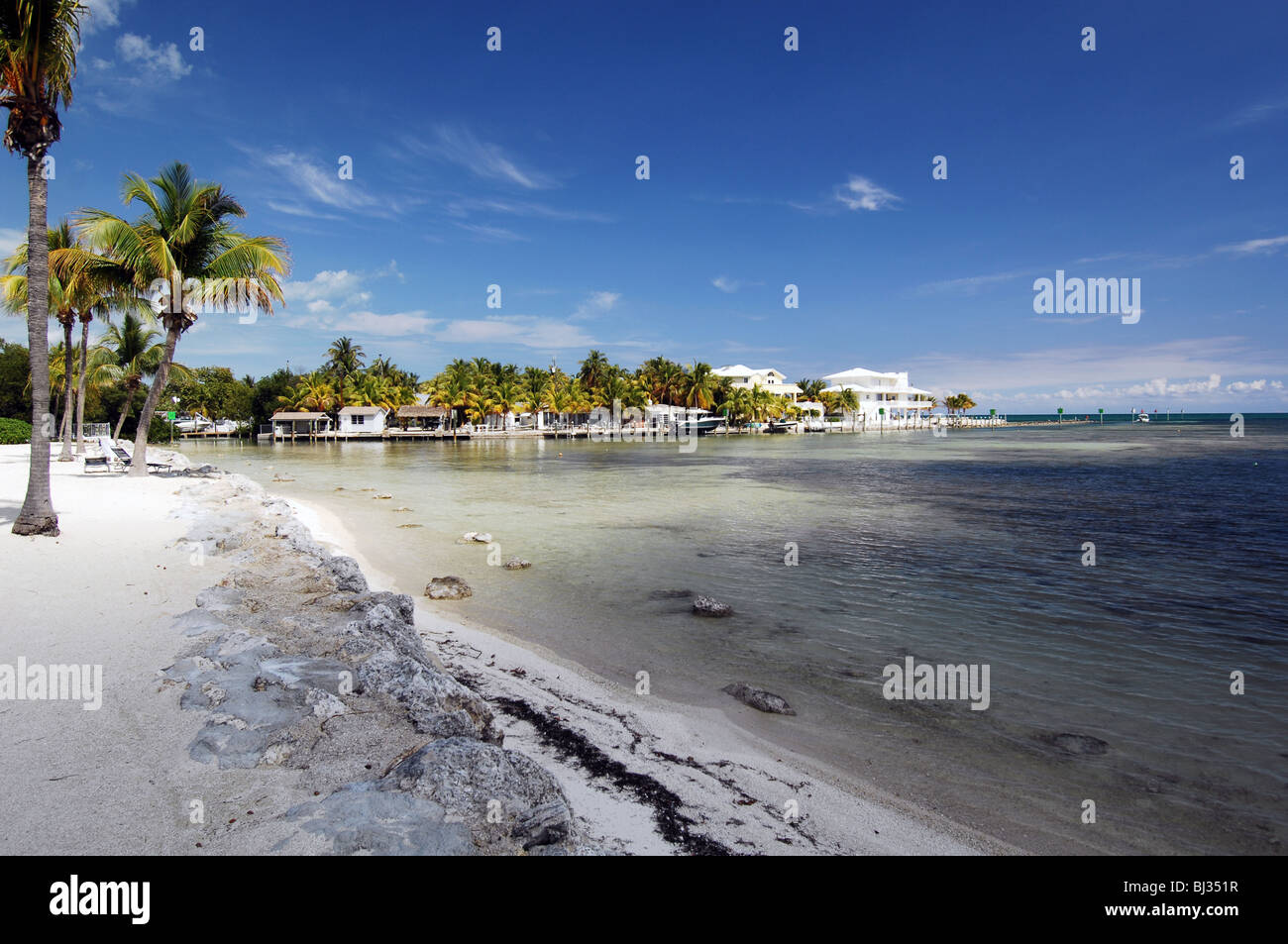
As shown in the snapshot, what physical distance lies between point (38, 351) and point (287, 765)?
11925 millimetres

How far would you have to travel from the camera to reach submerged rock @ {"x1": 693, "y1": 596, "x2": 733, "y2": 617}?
33.5 ft

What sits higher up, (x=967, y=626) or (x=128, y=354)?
(x=128, y=354)

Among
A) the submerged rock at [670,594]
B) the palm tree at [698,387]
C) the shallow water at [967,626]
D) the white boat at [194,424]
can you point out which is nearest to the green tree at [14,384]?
the white boat at [194,424]

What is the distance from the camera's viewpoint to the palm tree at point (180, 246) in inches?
812

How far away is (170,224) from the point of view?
22.5 meters

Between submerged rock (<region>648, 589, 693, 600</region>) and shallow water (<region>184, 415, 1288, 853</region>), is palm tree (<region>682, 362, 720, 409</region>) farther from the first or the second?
submerged rock (<region>648, 589, 693, 600</region>)

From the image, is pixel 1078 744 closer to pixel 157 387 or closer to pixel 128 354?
pixel 157 387

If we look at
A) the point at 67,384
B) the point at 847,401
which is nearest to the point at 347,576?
the point at 67,384

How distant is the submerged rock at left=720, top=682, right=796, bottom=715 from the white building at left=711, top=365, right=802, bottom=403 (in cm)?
12401

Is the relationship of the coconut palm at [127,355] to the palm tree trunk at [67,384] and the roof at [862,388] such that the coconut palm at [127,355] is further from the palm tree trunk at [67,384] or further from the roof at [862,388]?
the roof at [862,388]

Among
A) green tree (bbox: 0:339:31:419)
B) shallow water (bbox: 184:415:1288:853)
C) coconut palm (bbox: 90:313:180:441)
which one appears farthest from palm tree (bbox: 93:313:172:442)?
shallow water (bbox: 184:415:1288:853)

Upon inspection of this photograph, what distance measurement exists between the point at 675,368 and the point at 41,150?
107785 millimetres

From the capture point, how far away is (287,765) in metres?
4.20
